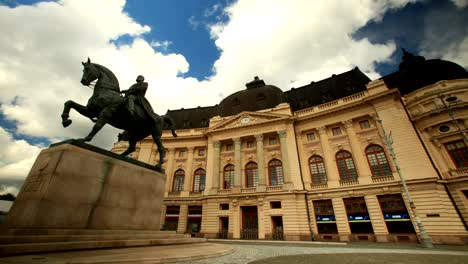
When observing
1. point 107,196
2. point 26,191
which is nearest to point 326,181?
point 107,196

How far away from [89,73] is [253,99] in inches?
1015

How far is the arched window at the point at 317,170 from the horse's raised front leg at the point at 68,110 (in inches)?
902

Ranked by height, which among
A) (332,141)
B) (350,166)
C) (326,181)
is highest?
(332,141)

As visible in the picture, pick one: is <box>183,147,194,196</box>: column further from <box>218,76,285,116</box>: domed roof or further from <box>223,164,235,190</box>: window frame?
<box>218,76,285,116</box>: domed roof

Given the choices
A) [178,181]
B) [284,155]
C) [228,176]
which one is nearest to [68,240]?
[284,155]

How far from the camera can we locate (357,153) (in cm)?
2144

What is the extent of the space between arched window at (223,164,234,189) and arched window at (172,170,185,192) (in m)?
6.97

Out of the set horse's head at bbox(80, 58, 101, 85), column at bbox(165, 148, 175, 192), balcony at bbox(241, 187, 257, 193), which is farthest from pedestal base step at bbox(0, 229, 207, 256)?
column at bbox(165, 148, 175, 192)

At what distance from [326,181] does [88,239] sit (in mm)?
22673

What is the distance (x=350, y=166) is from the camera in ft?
71.5

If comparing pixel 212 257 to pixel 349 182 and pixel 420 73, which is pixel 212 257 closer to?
pixel 349 182

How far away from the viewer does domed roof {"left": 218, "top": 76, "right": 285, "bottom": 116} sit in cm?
3013

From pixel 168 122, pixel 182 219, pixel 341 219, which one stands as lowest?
pixel 341 219

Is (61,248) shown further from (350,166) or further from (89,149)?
(350,166)
